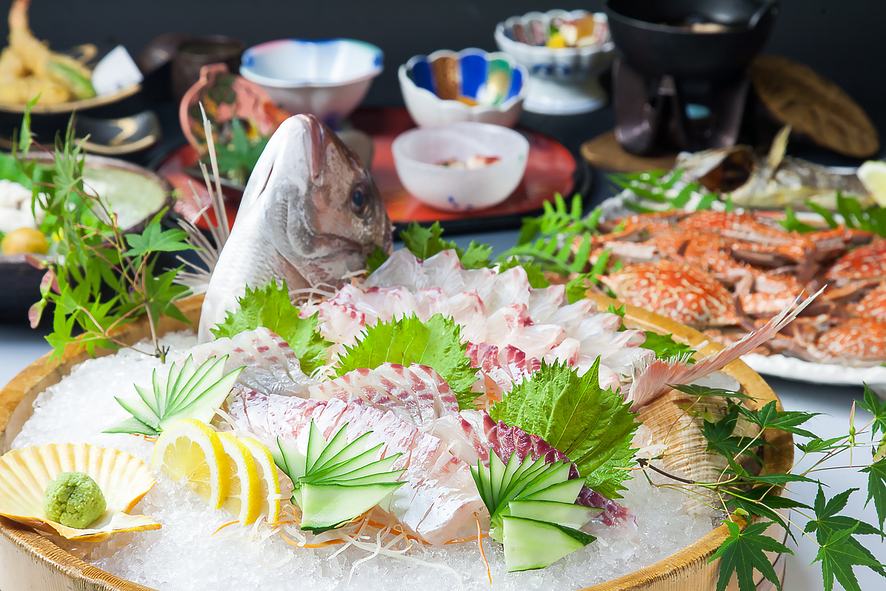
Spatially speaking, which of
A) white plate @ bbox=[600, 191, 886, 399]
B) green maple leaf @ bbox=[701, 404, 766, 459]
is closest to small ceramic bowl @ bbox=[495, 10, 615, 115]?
white plate @ bbox=[600, 191, 886, 399]

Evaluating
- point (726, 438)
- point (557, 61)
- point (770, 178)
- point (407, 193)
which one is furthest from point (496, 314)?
point (557, 61)

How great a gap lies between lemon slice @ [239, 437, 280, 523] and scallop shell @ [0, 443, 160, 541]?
8 centimetres

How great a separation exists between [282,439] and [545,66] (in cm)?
164

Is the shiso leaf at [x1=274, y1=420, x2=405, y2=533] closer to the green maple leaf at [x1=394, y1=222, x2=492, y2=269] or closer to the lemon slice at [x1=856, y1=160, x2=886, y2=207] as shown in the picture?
the green maple leaf at [x1=394, y1=222, x2=492, y2=269]

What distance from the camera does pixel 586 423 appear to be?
2.15 feet

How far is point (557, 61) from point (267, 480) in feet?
5.53

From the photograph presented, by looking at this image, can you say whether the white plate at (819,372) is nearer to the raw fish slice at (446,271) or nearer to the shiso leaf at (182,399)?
the raw fish slice at (446,271)

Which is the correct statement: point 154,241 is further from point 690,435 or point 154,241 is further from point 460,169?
point 460,169

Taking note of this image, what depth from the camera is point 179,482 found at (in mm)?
688

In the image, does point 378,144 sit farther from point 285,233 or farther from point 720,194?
point 285,233

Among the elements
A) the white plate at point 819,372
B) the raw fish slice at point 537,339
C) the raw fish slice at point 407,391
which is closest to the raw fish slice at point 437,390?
Answer: the raw fish slice at point 407,391

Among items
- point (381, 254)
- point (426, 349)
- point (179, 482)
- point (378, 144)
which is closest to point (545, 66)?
point (378, 144)

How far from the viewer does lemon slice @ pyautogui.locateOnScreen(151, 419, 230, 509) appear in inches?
25.5

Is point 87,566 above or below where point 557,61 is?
above
